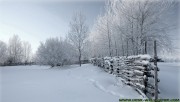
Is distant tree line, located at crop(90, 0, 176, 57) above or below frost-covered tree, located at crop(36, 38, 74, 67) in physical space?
above

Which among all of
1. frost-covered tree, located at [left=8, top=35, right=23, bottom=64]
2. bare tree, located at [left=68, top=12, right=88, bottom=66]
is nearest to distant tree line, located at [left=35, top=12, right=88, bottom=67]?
bare tree, located at [left=68, top=12, right=88, bottom=66]

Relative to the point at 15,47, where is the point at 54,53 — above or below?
below

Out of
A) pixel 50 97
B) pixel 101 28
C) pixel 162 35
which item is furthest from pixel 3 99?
pixel 101 28

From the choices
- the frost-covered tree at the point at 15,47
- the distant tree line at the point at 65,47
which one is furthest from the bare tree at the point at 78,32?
the frost-covered tree at the point at 15,47

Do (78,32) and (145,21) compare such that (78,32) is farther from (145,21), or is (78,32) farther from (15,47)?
(15,47)

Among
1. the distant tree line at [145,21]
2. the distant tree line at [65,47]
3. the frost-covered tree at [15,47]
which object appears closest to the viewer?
the distant tree line at [145,21]

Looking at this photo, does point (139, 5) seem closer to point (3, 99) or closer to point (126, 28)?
point (126, 28)

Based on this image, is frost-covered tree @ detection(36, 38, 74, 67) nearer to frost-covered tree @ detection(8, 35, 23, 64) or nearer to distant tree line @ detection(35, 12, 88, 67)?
distant tree line @ detection(35, 12, 88, 67)

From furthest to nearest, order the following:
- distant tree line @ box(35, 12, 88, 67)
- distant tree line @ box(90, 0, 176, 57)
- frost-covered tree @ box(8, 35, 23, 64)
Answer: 1. frost-covered tree @ box(8, 35, 23, 64)
2. distant tree line @ box(35, 12, 88, 67)
3. distant tree line @ box(90, 0, 176, 57)

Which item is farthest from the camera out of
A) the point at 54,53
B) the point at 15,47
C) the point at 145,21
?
the point at 15,47

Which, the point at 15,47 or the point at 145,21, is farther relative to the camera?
the point at 15,47

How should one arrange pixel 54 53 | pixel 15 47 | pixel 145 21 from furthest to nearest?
pixel 15 47, pixel 54 53, pixel 145 21

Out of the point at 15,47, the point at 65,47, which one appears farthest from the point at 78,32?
the point at 15,47

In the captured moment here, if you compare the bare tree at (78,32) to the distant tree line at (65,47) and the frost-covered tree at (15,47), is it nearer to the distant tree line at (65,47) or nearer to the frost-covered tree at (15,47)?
the distant tree line at (65,47)
